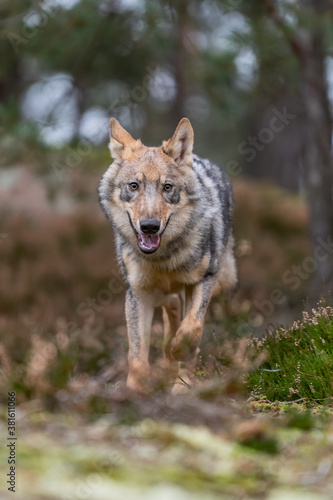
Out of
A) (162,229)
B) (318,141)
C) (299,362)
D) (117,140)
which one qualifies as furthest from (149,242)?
(318,141)

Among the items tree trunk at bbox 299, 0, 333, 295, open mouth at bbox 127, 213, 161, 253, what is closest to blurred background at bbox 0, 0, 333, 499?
tree trunk at bbox 299, 0, 333, 295

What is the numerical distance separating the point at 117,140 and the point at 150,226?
1.20m

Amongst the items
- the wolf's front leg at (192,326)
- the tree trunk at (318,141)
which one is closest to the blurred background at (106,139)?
the tree trunk at (318,141)

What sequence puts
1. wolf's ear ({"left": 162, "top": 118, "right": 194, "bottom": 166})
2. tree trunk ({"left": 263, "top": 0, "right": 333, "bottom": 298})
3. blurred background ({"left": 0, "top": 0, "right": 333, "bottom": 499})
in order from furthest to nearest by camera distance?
tree trunk ({"left": 263, "top": 0, "right": 333, "bottom": 298})
blurred background ({"left": 0, "top": 0, "right": 333, "bottom": 499})
wolf's ear ({"left": 162, "top": 118, "right": 194, "bottom": 166})

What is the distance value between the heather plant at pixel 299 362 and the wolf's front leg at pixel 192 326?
50 cm

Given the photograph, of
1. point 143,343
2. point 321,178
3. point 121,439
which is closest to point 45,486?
point 121,439

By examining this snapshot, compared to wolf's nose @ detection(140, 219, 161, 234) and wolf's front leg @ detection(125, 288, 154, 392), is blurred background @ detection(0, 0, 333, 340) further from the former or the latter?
wolf's nose @ detection(140, 219, 161, 234)

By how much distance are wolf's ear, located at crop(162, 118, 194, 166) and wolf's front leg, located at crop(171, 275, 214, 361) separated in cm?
108

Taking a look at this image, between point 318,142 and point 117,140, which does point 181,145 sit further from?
point 318,142

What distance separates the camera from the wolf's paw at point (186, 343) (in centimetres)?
550

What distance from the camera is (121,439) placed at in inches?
130

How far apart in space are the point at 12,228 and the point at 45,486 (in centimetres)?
1222

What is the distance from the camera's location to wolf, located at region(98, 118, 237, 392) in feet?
18.5

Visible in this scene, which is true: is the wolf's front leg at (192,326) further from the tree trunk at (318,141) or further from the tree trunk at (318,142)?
the tree trunk at (318,141)
